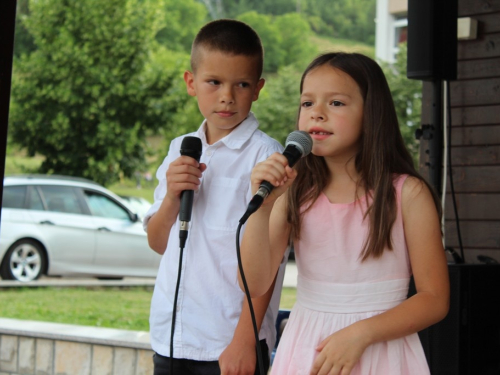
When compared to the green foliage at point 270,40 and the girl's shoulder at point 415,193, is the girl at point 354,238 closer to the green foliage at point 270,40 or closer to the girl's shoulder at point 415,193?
the girl's shoulder at point 415,193

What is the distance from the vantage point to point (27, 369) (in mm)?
4254

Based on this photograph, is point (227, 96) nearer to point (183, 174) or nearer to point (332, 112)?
point (183, 174)

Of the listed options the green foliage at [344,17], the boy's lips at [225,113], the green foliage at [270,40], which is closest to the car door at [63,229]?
the boy's lips at [225,113]

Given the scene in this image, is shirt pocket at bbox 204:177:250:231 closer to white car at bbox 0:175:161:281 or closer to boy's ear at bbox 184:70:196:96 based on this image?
boy's ear at bbox 184:70:196:96

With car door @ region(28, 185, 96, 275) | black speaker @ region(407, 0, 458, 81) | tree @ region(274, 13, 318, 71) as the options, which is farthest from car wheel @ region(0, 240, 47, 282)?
tree @ region(274, 13, 318, 71)

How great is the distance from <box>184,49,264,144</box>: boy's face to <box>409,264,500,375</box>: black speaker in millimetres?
1155

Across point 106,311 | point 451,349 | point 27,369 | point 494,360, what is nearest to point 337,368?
point 451,349

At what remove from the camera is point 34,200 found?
9.32 metres

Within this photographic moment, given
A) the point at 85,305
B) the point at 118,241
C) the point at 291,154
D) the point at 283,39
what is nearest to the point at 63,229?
the point at 118,241

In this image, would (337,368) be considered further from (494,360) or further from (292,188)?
(494,360)

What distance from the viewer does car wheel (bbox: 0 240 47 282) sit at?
8.78 meters

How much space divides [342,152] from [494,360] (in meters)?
1.66

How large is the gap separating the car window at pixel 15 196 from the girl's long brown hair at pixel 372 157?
812 centimetres

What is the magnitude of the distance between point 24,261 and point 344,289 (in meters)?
7.93
